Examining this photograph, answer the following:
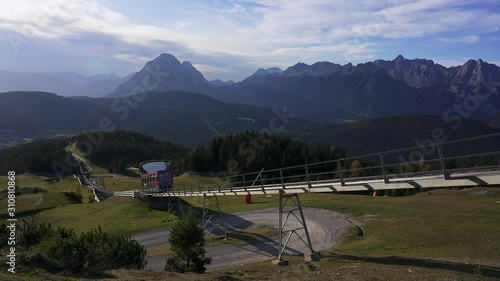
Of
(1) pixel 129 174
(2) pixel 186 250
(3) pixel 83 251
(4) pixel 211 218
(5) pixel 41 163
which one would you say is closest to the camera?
(3) pixel 83 251

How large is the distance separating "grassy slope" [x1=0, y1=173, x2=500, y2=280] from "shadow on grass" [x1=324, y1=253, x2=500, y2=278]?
4.4 inches

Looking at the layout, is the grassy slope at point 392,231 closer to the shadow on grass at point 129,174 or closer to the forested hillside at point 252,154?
the forested hillside at point 252,154

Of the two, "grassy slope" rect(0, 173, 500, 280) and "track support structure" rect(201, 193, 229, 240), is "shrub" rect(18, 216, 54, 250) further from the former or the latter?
"track support structure" rect(201, 193, 229, 240)

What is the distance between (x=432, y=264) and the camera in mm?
20812

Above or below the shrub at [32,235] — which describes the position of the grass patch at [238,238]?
below

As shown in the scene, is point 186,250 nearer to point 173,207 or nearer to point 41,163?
point 173,207

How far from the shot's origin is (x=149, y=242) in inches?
1441

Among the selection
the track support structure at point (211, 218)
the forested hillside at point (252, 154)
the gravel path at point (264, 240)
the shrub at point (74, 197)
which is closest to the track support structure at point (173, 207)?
the track support structure at point (211, 218)

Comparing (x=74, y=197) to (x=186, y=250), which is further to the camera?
(x=74, y=197)

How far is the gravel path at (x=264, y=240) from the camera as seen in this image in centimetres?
2804

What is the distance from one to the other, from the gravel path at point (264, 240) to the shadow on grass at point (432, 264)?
555 cm

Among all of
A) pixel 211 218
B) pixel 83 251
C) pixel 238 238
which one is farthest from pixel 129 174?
pixel 83 251

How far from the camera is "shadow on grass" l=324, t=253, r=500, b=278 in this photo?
18984mm

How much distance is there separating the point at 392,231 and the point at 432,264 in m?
10.0
